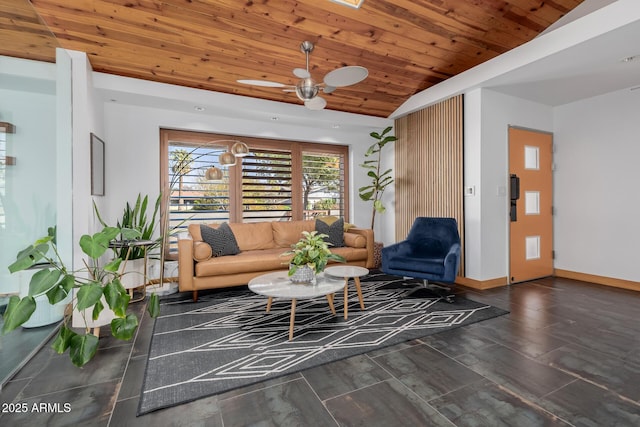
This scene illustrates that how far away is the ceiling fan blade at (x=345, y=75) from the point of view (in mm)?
2545

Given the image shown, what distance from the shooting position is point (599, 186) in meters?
4.41

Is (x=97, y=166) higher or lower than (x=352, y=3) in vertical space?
lower

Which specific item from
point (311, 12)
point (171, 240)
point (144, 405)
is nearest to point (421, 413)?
point (144, 405)

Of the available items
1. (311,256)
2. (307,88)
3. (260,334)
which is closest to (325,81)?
(307,88)

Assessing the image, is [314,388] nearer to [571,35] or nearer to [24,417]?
[24,417]

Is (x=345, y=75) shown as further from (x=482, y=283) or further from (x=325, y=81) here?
(x=482, y=283)

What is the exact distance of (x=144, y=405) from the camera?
68.9 inches

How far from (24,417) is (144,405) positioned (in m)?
0.61

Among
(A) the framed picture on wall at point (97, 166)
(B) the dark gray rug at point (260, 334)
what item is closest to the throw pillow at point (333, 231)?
(B) the dark gray rug at point (260, 334)

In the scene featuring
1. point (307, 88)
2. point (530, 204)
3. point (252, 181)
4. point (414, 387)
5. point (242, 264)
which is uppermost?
point (307, 88)

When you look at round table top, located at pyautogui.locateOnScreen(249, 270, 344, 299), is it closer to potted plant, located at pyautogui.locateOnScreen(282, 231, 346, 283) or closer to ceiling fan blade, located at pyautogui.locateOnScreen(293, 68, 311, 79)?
potted plant, located at pyautogui.locateOnScreen(282, 231, 346, 283)

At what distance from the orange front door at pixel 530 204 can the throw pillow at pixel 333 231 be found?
2.42 m

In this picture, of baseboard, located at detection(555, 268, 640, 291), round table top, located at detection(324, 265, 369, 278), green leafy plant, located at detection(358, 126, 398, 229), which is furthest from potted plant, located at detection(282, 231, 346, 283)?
baseboard, located at detection(555, 268, 640, 291)

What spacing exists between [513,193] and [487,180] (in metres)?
0.54
